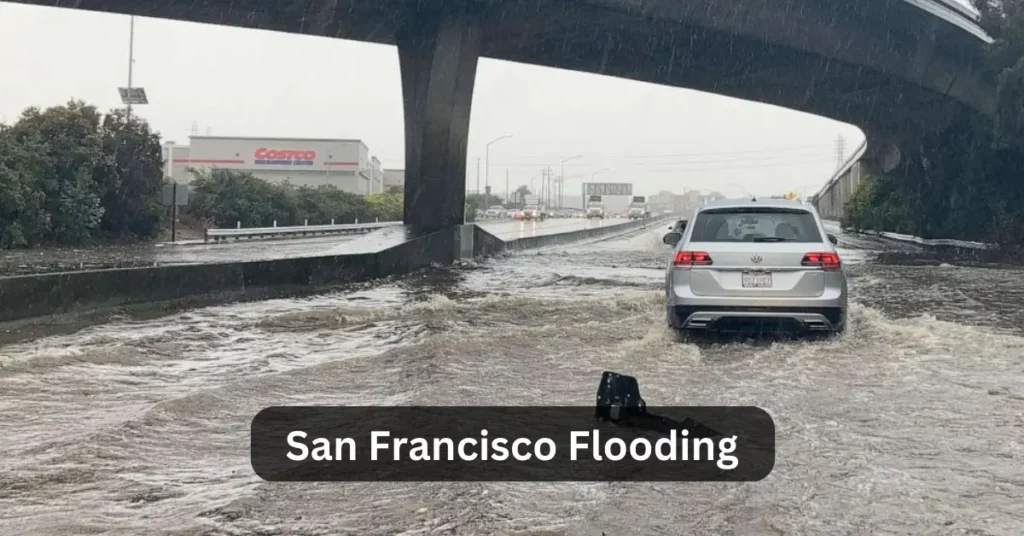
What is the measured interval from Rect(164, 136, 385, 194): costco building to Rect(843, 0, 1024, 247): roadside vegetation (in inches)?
2077

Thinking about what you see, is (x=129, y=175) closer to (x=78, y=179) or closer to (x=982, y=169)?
(x=78, y=179)

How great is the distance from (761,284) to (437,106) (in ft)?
61.0

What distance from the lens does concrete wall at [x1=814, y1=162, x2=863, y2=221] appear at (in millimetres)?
72287

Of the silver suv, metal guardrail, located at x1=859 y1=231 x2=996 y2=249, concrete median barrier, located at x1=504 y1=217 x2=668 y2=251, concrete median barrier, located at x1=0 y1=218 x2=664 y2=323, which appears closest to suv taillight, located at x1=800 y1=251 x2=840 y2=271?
the silver suv

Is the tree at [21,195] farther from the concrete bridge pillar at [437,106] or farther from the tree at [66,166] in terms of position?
the concrete bridge pillar at [437,106]

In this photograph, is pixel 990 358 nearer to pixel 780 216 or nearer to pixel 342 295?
pixel 780 216

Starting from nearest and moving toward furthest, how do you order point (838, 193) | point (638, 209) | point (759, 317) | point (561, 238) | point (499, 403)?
point (499, 403)
point (759, 317)
point (561, 238)
point (838, 193)
point (638, 209)

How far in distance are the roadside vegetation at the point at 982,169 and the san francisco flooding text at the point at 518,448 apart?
29109 millimetres

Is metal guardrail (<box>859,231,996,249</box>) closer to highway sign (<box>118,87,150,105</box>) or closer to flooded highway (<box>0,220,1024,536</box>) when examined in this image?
flooded highway (<box>0,220,1024,536</box>)

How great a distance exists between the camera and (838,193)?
300ft


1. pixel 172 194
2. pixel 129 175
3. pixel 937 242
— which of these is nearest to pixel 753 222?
pixel 172 194

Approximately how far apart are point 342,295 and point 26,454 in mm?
10051

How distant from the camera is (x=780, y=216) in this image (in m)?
10.1

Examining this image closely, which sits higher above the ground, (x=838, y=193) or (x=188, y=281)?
(x=838, y=193)
